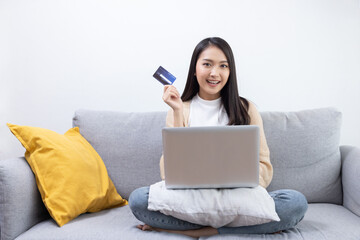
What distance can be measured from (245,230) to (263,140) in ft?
1.65

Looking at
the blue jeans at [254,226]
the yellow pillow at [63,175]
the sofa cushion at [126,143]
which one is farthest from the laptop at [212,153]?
Result: the sofa cushion at [126,143]

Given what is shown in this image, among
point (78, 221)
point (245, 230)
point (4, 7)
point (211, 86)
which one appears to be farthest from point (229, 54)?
point (4, 7)

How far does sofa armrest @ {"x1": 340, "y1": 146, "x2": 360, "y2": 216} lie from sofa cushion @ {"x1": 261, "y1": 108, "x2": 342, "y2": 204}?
42mm

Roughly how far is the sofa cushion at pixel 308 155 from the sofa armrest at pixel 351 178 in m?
0.04

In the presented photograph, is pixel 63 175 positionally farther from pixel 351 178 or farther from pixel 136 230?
pixel 351 178

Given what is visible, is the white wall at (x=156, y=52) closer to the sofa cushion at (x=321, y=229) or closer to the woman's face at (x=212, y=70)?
the woman's face at (x=212, y=70)

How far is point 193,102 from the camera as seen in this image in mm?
1969

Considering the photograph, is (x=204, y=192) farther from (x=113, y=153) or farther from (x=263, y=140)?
(x=113, y=153)

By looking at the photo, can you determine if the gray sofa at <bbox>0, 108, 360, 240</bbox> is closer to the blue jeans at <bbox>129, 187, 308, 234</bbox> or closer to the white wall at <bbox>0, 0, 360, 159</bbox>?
the blue jeans at <bbox>129, 187, 308, 234</bbox>

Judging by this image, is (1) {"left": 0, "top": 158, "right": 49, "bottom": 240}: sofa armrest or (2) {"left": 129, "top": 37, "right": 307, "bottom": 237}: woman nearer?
(1) {"left": 0, "top": 158, "right": 49, "bottom": 240}: sofa armrest

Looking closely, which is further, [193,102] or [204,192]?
[193,102]

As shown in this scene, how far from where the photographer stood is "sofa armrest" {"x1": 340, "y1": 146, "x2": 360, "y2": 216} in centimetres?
172

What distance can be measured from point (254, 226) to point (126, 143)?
84 centimetres

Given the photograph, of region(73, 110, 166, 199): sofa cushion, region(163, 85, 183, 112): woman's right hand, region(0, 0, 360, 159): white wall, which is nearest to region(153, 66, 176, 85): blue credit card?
region(163, 85, 183, 112): woman's right hand
